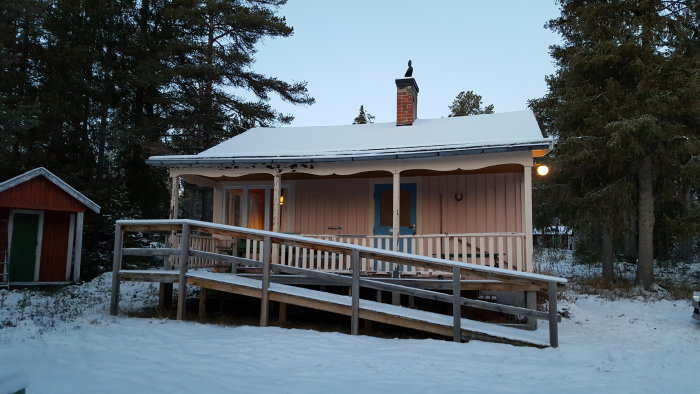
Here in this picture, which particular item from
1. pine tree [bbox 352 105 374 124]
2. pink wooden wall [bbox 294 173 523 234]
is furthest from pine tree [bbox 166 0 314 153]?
pine tree [bbox 352 105 374 124]

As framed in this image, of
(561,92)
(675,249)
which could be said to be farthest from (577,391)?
(675,249)

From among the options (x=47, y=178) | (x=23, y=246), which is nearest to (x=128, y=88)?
(x=47, y=178)

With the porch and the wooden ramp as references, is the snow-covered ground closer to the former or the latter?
the wooden ramp

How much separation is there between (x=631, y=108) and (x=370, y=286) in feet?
40.2

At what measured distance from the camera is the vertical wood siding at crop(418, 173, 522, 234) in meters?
12.1

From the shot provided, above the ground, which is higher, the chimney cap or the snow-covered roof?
the chimney cap

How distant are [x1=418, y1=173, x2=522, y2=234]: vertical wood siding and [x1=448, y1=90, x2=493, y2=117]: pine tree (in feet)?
62.8

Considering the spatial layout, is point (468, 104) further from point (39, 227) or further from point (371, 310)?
point (371, 310)

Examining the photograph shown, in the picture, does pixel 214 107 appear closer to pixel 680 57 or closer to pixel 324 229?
pixel 324 229

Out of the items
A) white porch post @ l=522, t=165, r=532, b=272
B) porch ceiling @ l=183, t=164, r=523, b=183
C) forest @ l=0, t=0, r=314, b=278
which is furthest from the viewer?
forest @ l=0, t=0, r=314, b=278

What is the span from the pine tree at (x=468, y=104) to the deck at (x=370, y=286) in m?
22.7

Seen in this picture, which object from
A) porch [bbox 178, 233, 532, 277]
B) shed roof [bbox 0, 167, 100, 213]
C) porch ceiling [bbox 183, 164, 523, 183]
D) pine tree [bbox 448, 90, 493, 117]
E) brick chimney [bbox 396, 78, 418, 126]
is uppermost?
pine tree [bbox 448, 90, 493, 117]

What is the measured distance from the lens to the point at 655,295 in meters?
14.9

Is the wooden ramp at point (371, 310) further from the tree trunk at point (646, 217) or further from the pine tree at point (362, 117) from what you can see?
the pine tree at point (362, 117)
